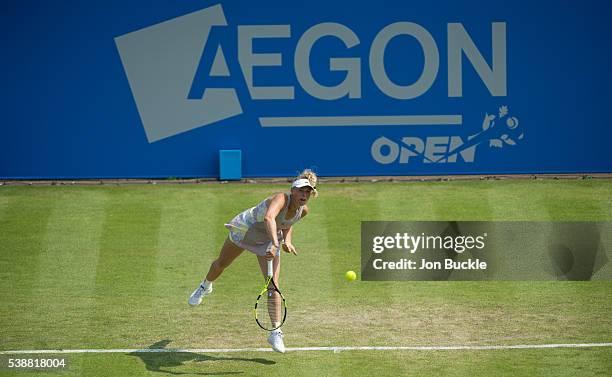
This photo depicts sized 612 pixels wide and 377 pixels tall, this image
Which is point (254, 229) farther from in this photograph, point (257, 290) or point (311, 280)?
point (311, 280)

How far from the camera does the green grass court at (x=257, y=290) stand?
973 cm

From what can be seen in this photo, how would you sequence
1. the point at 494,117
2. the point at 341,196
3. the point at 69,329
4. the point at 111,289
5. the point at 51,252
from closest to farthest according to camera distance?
the point at 69,329
the point at 111,289
the point at 51,252
the point at 341,196
the point at 494,117

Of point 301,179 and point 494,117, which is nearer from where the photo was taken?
point 301,179

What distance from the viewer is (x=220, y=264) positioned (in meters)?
10.6

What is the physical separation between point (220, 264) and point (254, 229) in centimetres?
69

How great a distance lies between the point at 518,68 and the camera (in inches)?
714

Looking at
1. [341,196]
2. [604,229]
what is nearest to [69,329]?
[341,196]

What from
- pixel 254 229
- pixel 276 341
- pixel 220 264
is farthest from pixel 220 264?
pixel 276 341

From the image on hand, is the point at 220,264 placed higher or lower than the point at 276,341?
higher

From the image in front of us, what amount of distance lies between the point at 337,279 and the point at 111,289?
2832mm

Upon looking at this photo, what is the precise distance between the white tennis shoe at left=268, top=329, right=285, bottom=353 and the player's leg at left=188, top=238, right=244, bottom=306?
108cm

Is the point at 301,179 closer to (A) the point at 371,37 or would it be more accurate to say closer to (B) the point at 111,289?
(B) the point at 111,289

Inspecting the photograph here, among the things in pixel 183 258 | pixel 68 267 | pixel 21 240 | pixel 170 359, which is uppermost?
pixel 21 240

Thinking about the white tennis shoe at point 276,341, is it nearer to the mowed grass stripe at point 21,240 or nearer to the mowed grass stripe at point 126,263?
the mowed grass stripe at point 126,263
